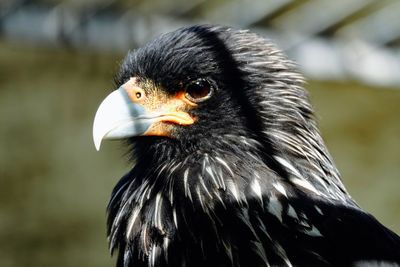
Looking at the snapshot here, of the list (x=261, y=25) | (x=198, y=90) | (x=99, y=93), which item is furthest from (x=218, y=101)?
(x=99, y=93)

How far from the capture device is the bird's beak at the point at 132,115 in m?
3.49

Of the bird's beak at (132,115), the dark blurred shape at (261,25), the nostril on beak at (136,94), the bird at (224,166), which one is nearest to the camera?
the bird at (224,166)

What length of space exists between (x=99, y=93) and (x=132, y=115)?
3.27 m

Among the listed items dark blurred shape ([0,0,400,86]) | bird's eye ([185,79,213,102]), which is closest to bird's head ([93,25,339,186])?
bird's eye ([185,79,213,102])

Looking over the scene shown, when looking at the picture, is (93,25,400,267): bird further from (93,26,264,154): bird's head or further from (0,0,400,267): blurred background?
(0,0,400,267): blurred background

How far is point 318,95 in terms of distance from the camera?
698cm

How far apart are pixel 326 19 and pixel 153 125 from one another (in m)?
3.16

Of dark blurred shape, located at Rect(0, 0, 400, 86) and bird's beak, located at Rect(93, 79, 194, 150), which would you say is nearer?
bird's beak, located at Rect(93, 79, 194, 150)

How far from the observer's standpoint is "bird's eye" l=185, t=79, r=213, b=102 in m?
3.57

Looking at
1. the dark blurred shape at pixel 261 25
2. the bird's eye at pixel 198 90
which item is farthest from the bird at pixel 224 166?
the dark blurred shape at pixel 261 25

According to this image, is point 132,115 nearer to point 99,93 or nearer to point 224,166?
point 224,166

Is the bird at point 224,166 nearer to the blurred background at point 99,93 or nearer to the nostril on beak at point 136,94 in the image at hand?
the nostril on beak at point 136,94

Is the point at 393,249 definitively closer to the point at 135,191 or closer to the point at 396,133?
the point at 135,191

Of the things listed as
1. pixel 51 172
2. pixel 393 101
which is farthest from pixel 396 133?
pixel 51 172
